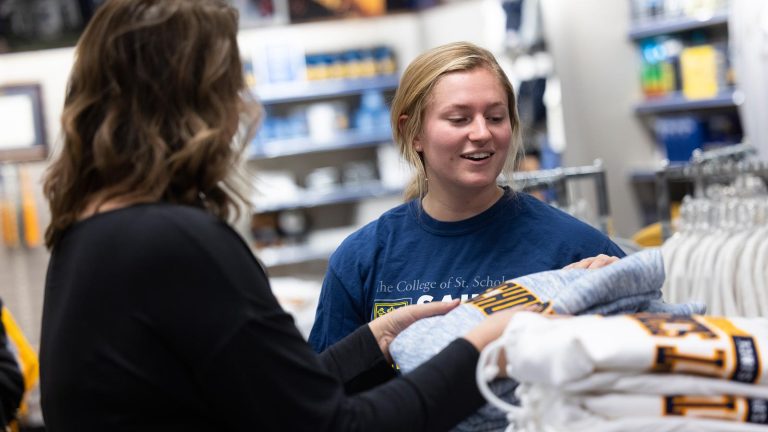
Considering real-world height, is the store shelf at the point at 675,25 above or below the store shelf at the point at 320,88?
above

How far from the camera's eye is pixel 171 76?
1.28 m

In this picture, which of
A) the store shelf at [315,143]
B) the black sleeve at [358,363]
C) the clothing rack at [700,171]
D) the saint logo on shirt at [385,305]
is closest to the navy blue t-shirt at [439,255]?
the saint logo on shirt at [385,305]

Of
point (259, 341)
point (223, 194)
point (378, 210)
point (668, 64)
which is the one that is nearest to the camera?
point (259, 341)

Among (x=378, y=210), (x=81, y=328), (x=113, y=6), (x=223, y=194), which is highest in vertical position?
(x=113, y=6)

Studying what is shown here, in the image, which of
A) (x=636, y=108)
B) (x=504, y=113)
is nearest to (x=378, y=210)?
(x=636, y=108)

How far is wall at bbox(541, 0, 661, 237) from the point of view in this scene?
6.82 m

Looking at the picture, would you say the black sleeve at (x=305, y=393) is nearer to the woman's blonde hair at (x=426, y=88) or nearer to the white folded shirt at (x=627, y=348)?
the white folded shirt at (x=627, y=348)

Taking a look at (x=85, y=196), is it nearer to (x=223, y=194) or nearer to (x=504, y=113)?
(x=223, y=194)

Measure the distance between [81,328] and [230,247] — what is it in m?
0.22

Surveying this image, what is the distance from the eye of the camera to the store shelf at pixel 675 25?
233 inches

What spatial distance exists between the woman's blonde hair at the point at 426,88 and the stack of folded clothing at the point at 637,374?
83 cm

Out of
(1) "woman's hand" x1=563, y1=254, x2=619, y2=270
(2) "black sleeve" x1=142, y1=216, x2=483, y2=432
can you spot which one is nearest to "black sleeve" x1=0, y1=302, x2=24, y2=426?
(2) "black sleeve" x1=142, y1=216, x2=483, y2=432

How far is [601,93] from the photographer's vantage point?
692 centimetres

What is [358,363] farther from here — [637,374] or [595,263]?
[637,374]
